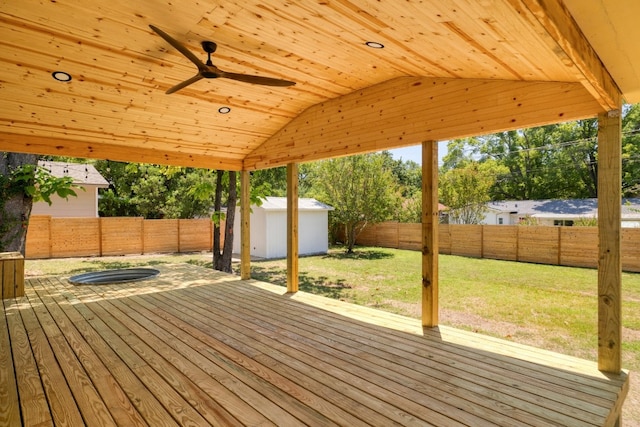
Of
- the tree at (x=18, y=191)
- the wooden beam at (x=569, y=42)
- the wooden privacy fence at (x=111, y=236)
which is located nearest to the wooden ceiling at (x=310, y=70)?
the wooden beam at (x=569, y=42)

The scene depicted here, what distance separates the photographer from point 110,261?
443 inches

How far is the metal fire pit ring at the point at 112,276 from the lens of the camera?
646 centimetres

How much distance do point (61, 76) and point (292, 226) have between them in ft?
11.4

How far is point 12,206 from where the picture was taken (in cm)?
652

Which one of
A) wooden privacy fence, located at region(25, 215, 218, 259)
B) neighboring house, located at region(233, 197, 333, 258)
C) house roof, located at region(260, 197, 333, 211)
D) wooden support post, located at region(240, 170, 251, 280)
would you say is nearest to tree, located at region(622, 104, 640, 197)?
house roof, located at region(260, 197, 333, 211)

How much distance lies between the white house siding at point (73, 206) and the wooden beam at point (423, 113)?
13.1 m

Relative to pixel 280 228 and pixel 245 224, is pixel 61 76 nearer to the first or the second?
pixel 245 224

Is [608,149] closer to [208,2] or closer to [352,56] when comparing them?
[352,56]

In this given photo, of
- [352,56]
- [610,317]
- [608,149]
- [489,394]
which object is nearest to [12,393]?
[489,394]

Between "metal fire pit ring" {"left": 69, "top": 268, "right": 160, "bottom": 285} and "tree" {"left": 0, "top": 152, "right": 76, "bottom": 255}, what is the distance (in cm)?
139

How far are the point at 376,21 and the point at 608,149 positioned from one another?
2.05 m

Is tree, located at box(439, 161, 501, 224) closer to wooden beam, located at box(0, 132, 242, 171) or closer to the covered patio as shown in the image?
wooden beam, located at box(0, 132, 242, 171)

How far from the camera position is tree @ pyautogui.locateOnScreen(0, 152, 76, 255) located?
20.7 feet

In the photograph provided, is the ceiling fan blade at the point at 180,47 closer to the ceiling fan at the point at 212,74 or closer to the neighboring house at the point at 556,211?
the ceiling fan at the point at 212,74
